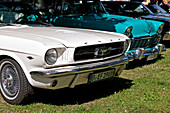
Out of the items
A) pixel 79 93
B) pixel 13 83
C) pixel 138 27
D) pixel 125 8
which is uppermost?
pixel 125 8

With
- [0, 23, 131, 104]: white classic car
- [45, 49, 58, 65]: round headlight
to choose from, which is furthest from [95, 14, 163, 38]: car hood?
[45, 49, 58, 65]: round headlight

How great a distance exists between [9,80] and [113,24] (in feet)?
10.8

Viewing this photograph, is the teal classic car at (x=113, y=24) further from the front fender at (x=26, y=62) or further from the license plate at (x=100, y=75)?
the front fender at (x=26, y=62)

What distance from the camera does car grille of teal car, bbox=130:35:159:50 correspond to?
6477 millimetres

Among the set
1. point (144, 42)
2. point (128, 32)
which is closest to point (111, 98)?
point (128, 32)

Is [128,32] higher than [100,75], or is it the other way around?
[128,32]

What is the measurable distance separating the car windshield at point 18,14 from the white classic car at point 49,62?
107 cm

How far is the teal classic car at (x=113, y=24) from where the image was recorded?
20.7 ft

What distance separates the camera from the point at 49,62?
11.1 ft

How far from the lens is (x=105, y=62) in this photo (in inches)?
155

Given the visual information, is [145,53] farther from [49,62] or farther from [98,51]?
[49,62]

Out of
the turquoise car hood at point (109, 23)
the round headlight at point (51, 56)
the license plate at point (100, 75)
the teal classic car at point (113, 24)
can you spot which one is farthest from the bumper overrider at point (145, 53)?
the round headlight at point (51, 56)

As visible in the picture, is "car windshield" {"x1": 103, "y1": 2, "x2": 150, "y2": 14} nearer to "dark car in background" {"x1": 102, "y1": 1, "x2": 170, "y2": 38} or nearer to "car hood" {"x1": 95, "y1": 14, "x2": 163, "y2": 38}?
"dark car in background" {"x1": 102, "y1": 1, "x2": 170, "y2": 38}

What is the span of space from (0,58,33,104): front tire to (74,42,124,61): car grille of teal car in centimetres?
78
